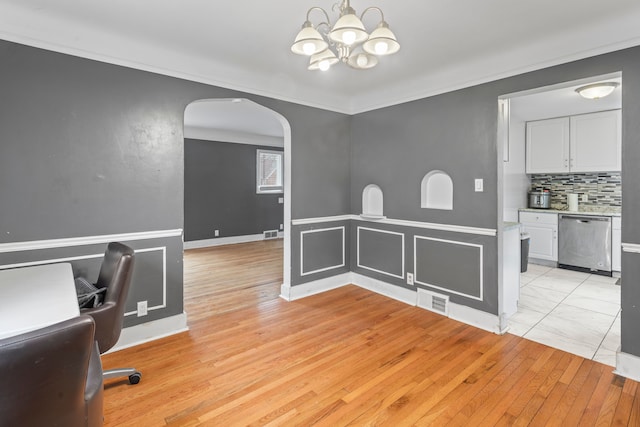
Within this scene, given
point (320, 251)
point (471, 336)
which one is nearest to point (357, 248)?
point (320, 251)

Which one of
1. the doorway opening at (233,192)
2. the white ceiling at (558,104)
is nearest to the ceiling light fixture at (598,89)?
the white ceiling at (558,104)

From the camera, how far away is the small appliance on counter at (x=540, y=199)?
217 inches

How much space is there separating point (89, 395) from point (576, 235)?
597cm

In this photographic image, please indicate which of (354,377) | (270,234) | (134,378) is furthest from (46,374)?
(270,234)

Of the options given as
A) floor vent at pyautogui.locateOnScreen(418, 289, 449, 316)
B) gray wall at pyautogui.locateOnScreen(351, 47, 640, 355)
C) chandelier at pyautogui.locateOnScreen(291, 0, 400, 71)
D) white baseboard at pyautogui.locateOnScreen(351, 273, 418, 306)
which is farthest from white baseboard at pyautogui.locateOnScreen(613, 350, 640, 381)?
chandelier at pyautogui.locateOnScreen(291, 0, 400, 71)

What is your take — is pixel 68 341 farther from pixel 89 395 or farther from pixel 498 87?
pixel 498 87

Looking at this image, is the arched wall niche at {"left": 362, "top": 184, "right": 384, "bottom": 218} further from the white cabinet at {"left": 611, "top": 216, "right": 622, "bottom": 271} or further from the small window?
the small window

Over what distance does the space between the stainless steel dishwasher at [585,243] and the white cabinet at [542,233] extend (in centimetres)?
8

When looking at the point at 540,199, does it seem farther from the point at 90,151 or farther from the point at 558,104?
the point at 90,151

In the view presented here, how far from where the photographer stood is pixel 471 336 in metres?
2.93

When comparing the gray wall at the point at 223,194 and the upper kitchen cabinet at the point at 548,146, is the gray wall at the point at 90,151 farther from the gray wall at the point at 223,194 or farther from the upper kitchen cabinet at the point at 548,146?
the upper kitchen cabinet at the point at 548,146

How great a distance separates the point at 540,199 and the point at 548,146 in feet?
2.91

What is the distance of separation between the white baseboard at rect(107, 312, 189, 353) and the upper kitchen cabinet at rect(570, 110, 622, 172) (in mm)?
5863

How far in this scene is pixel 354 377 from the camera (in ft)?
7.54
